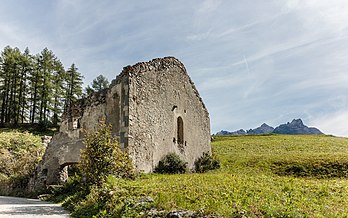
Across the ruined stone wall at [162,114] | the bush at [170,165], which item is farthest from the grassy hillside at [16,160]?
the bush at [170,165]

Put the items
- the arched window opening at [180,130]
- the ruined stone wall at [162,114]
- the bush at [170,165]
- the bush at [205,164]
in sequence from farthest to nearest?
1. the bush at [205,164]
2. the arched window opening at [180,130]
3. the bush at [170,165]
4. the ruined stone wall at [162,114]

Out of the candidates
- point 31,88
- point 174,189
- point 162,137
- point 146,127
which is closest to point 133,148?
point 146,127

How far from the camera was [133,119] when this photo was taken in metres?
15.6

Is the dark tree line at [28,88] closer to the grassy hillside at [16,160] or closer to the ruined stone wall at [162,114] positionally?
the grassy hillside at [16,160]

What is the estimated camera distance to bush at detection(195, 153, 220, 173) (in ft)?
76.0

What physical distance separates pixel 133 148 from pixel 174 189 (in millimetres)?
6325

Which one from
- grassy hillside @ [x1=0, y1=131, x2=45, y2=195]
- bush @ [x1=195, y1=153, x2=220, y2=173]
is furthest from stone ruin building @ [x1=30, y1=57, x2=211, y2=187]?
bush @ [x1=195, y1=153, x2=220, y2=173]

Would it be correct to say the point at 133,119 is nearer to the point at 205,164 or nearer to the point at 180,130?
the point at 180,130

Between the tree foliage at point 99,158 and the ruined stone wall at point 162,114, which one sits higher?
the ruined stone wall at point 162,114

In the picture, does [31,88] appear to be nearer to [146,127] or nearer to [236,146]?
[236,146]

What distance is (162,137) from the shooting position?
59.9ft

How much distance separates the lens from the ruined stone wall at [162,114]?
52.2 ft

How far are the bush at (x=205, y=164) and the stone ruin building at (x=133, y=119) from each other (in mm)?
2877

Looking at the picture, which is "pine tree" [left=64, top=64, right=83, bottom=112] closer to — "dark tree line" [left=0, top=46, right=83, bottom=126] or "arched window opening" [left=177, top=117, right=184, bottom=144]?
"dark tree line" [left=0, top=46, right=83, bottom=126]
